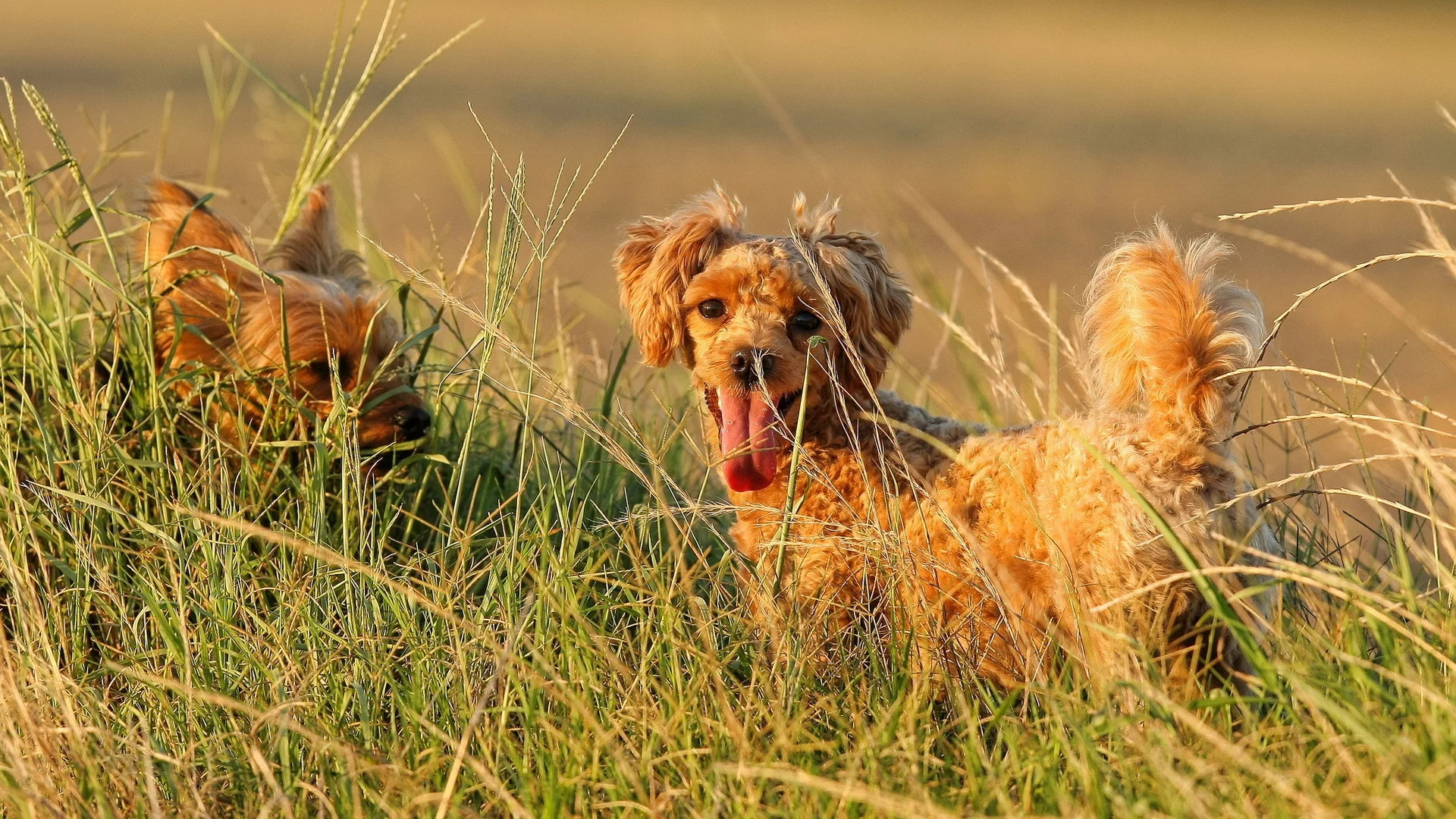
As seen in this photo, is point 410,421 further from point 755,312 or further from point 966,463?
point 966,463

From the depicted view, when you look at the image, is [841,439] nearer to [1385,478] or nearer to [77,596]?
[1385,478]

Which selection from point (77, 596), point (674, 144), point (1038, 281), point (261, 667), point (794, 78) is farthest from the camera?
point (794, 78)

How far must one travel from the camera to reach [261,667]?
2934 mm

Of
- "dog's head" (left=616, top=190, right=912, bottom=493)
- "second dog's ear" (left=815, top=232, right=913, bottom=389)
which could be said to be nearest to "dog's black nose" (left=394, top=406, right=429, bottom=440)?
"dog's head" (left=616, top=190, right=912, bottom=493)

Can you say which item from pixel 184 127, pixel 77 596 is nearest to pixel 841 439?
pixel 77 596

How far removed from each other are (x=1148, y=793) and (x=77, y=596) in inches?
101

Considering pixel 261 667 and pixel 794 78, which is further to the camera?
pixel 794 78

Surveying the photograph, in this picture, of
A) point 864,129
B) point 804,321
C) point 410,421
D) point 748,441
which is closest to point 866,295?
point 804,321

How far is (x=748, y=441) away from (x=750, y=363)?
0.22m

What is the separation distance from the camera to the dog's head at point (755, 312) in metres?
3.74

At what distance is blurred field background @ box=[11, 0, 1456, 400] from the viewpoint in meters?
12.1

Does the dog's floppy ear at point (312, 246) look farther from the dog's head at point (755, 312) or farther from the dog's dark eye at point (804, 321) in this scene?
the dog's dark eye at point (804, 321)

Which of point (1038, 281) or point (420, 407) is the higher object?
point (1038, 281)

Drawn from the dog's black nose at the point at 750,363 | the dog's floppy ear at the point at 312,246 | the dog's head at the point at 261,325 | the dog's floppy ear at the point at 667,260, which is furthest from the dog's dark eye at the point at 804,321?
the dog's floppy ear at the point at 312,246
